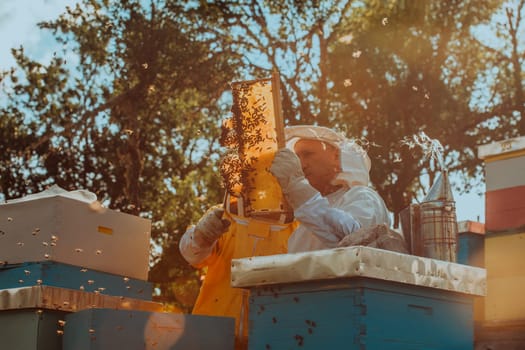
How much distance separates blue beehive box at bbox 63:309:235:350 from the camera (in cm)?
260

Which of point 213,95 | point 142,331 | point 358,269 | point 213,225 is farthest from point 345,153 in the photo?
point 213,95

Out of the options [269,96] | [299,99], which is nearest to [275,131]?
[269,96]

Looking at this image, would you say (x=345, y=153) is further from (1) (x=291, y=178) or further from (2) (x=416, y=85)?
(2) (x=416, y=85)

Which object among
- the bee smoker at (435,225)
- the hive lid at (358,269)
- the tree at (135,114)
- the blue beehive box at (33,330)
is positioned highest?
the tree at (135,114)

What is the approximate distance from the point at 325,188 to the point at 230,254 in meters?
0.65

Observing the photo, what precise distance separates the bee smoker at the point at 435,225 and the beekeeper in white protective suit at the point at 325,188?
116mm

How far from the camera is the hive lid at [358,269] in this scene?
2100 millimetres

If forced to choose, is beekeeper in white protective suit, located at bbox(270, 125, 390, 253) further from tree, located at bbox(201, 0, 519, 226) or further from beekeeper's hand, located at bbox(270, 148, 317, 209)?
tree, located at bbox(201, 0, 519, 226)

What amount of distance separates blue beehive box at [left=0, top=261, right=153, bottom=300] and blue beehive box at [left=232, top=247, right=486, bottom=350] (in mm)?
1399

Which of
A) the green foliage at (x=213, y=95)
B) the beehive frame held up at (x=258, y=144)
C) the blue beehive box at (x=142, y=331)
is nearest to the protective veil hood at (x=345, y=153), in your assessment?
the beehive frame held up at (x=258, y=144)

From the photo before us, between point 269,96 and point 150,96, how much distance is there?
30.5ft

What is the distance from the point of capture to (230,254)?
12.8 ft

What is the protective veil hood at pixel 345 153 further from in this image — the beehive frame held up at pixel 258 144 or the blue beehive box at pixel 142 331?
the blue beehive box at pixel 142 331

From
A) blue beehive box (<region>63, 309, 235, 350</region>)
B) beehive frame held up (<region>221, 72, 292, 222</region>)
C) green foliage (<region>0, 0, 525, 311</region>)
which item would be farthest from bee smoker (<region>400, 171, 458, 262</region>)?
green foliage (<region>0, 0, 525, 311</region>)
